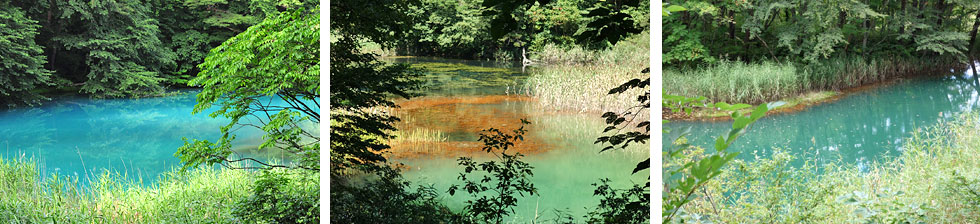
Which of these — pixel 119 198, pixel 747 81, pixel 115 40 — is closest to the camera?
pixel 747 81

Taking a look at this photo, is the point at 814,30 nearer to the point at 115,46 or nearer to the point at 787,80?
the point at 787,80

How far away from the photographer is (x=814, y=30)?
8.87 feet

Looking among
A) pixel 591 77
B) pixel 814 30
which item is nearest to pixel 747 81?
Result: pixel 814 30

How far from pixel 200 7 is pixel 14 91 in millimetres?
2061

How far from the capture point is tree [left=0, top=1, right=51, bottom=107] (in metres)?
5.86

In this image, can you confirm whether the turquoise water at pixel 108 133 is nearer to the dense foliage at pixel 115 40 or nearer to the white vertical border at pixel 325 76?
the dense foliage at pixel 115 40

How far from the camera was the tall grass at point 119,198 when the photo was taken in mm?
3320

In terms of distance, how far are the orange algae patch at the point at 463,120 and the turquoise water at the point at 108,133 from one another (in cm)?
286

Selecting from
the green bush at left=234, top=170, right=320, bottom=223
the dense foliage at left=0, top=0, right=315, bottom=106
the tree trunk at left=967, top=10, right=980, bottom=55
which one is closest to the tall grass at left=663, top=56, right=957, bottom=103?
the tree trunk at left=967, top=10, right=980, bottom=55

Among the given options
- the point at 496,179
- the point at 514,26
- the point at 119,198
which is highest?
the point at 514,26

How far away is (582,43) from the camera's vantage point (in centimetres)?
174

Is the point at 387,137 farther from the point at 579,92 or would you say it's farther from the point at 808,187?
the point at 808,187

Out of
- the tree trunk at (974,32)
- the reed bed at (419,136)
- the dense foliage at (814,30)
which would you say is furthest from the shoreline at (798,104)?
the reed bed at (419,136)

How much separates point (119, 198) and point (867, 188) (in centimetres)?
416
